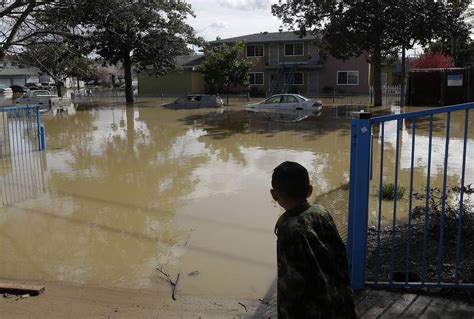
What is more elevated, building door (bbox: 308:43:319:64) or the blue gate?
Result: building door (bbox: 308:43:319:64)

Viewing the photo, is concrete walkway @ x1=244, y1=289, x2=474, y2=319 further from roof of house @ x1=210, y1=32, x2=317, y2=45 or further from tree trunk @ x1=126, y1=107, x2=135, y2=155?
roof of house @ x1=210, y1=32, x2=317, y2=45

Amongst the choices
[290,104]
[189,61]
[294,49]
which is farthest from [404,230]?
[189,61]

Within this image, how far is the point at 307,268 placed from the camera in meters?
2.55

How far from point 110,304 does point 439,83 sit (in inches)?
1176

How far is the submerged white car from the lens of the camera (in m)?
27.4

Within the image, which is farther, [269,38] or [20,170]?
[269,38]

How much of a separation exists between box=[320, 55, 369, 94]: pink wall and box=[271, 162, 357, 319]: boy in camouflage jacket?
4576cm

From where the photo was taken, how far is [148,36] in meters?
35.9

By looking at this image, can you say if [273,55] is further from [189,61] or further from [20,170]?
[20,170]

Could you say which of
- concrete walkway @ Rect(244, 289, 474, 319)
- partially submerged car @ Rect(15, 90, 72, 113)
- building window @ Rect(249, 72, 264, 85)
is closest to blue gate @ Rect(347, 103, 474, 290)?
concrete walkway @ Rect(244, 289, 474, 319)

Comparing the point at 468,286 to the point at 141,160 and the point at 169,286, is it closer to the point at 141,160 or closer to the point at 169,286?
the point at 169,286

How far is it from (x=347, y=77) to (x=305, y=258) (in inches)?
1849

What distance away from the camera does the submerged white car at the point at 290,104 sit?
89.8ft

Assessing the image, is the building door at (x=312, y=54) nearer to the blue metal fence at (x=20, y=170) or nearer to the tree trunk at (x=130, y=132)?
the tree trunk at (x=130, y=132)
